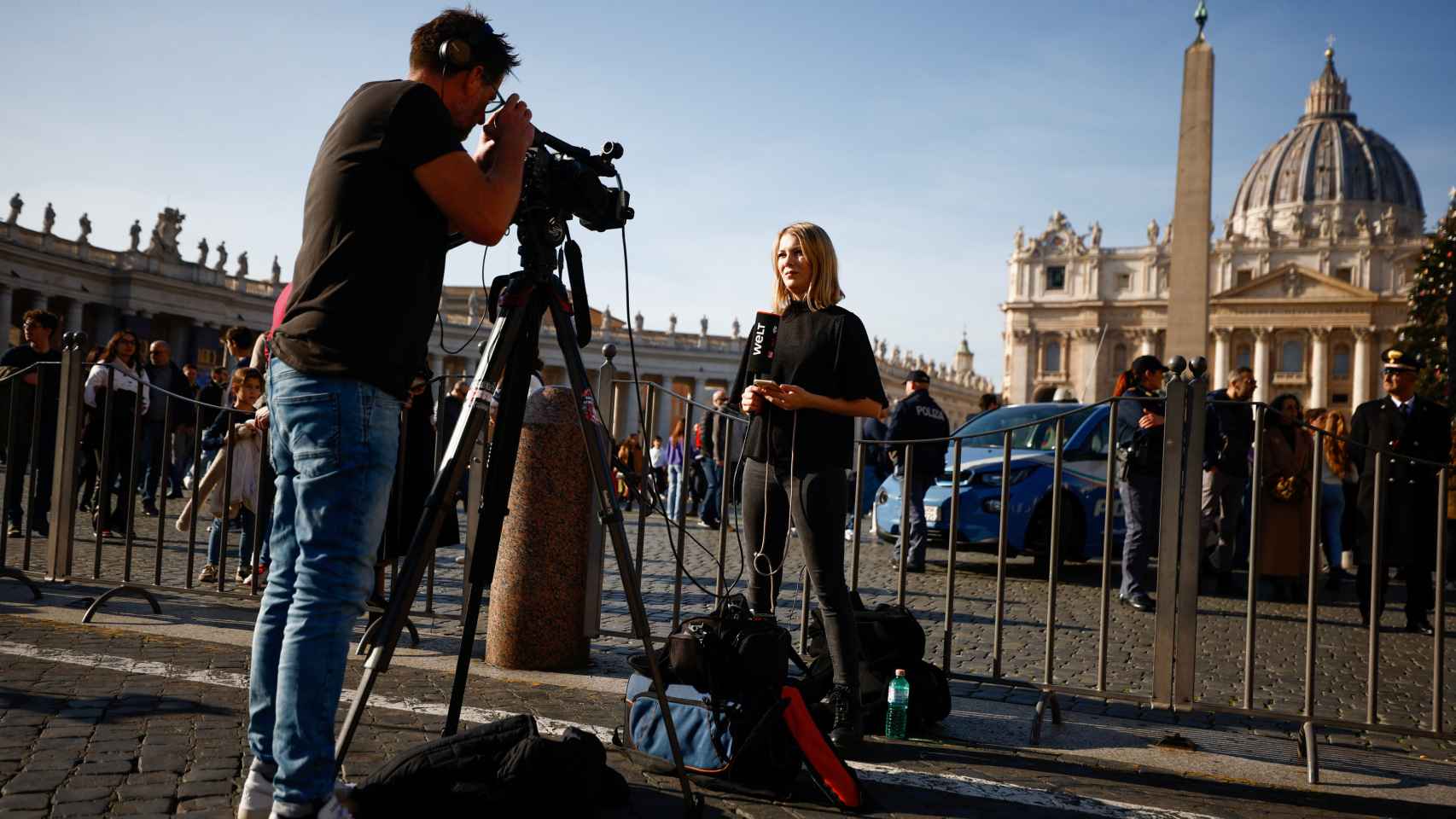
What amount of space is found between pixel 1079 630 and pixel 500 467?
5525 mm

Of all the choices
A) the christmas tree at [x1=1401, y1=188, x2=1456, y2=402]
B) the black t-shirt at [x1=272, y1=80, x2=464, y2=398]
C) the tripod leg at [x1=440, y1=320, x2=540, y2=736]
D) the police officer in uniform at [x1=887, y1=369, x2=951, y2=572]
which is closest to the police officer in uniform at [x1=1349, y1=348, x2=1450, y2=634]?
the police officer in uniform at [x1=887, y1=369, x2=951, y2=572]

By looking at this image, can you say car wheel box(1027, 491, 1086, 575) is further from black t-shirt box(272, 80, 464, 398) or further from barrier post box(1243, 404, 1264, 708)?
black t-shirt box(272, 80, 464, 398)

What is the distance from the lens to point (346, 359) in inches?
99.8

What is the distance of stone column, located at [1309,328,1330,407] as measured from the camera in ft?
279

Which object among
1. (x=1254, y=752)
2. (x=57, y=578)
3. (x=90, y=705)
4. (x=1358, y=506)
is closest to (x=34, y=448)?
(x=57, y=578)

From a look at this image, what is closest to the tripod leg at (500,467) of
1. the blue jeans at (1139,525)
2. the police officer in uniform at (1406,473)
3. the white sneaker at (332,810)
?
the white sneaker at (332,810)

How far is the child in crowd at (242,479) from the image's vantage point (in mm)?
7262

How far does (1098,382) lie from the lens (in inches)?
3526

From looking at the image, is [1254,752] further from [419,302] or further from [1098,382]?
[1098,382]

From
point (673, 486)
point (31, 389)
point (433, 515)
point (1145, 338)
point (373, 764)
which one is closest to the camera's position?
point (433, 515)

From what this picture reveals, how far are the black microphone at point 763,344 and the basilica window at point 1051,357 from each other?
92328mm

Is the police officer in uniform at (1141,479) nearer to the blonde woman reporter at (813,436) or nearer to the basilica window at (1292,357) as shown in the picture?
the blonde woman reporter at (813,436)

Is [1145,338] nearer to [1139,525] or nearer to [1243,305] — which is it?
[1243,305]

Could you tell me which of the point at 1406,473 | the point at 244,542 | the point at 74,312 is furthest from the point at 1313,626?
the point at 74,312
